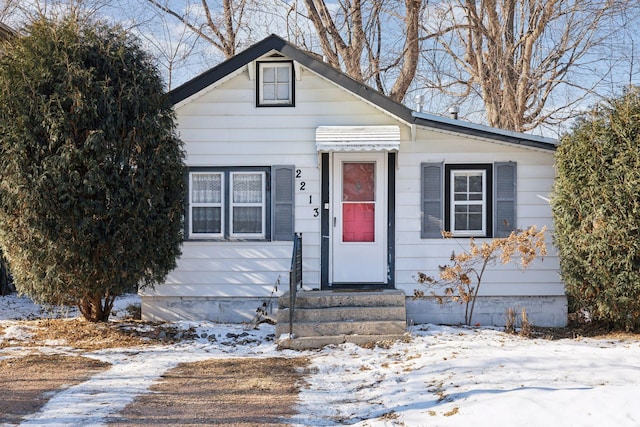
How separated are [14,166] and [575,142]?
784 centimetres

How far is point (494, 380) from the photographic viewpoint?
6.09 m

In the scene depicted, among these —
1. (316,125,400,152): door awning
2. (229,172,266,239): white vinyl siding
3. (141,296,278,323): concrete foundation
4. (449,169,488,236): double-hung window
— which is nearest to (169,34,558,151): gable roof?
(316,125,400,152): door awning

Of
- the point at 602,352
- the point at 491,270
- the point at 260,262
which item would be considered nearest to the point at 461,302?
the point at 491,270

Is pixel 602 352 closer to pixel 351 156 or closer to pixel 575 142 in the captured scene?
pixel 575 142

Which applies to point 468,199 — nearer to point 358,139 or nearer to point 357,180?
point 357,180

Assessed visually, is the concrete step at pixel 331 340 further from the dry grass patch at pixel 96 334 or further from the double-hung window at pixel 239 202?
the double-hung window at pixel 239 202

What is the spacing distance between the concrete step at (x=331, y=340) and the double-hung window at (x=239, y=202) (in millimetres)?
2109

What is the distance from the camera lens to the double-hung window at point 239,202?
9977 millimetres

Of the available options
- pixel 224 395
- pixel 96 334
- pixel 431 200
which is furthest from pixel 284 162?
pixel 224 395

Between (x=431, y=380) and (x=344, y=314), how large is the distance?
2.67 meters

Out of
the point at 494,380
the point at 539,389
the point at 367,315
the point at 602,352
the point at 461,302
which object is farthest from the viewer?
the point at 461,302

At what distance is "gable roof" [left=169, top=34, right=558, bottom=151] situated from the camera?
9.66 meters

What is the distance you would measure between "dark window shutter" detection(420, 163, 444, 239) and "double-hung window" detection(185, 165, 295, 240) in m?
2.12

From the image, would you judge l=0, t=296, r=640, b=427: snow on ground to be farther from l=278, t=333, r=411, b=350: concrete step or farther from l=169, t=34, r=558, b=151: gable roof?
l=169, t=34, r=558, b=151: gable roof
